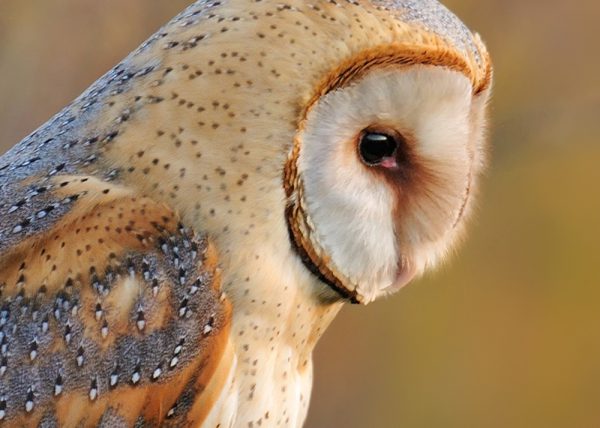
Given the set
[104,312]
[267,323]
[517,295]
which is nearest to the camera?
[104,312]

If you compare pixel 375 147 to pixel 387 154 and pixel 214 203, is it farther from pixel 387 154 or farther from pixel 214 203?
pixel 214 203

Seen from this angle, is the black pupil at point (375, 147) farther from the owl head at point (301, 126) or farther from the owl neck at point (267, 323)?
the owl neck at point (267, 323)

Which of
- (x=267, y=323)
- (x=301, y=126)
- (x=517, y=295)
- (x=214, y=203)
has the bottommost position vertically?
(x=517, y=295)

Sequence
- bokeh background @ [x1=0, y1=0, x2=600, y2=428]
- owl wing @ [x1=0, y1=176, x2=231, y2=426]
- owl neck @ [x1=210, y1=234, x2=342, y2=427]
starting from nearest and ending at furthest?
owl wing @ [x1=0, y1=176, x2=231, y2=426] < owl neck @ [x1=210, y1=234, x2=342, y2=427] < bokeh background @ [x1=0, y1=0, x2=600, y2=428]

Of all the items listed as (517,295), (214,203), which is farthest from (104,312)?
(517,295)

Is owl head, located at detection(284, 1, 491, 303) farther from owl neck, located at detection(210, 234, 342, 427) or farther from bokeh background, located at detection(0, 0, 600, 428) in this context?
bokeh background, located at detection(0, 0, 600, 428)

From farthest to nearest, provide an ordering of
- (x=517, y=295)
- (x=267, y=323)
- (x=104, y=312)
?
(x=517, y=295), (x=267, y=323), (x=104, y=312)

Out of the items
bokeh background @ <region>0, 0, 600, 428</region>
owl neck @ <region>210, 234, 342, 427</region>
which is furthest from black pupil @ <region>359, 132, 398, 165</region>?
bokeh background @ <region>0, 0, 600, 428</region>

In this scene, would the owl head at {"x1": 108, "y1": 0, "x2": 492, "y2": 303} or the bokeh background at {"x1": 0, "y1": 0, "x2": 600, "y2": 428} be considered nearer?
the owl head at {"x1": 108, "y1": 0, "x2": 492, "y2": 303}
